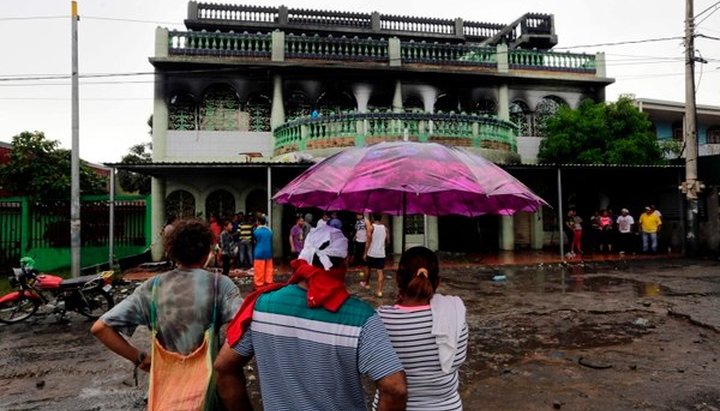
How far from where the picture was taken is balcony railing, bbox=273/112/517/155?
13.5 metres

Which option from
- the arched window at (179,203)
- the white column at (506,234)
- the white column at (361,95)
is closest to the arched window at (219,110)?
the arched window at (179,203)

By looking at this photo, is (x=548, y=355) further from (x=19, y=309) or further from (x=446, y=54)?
(x=446, y=54)

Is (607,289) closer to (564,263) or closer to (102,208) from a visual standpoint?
(564,263)

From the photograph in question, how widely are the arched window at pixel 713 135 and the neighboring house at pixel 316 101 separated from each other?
9361 mm

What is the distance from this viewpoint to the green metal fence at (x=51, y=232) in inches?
496

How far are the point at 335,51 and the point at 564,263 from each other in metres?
10.2

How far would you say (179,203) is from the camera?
14656 mm

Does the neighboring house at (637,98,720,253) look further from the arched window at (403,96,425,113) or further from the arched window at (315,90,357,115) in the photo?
the arched window at (315,90,357,115)

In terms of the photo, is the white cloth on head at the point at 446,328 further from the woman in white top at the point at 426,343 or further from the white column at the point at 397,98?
the white column at the point at 397,98

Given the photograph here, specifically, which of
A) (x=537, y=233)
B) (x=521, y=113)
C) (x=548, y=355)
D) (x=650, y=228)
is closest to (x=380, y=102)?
(x=521, y=113)

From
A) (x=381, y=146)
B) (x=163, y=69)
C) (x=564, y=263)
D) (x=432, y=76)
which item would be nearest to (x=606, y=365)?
(x=381, y=146)

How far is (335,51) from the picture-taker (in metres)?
15.9

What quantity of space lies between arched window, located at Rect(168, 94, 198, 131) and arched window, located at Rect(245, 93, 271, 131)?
1.81 metres

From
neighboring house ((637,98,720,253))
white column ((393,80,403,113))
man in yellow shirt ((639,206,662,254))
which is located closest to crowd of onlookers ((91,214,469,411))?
white column ((393,80,403,113))
